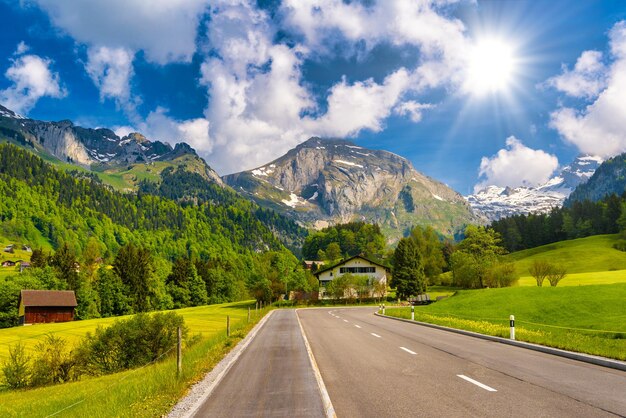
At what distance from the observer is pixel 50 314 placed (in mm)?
82062

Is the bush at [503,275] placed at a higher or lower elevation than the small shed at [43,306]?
higher

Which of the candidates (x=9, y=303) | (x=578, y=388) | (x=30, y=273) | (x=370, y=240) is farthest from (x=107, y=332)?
(x=370, y=240)

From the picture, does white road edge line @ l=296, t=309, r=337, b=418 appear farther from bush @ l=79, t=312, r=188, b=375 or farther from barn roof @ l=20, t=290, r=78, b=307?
barn roof @ l=20, t=290, r=78, b=307

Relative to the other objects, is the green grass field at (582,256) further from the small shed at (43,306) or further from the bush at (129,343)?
the small shed at (43,306)

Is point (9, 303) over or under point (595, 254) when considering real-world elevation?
under

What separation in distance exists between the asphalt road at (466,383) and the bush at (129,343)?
16.1 meters

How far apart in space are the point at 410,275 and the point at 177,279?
207 ft

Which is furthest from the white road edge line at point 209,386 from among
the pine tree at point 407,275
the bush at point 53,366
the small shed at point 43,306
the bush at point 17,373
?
the small shed at point 43,306

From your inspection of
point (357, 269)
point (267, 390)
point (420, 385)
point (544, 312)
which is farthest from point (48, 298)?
point (420, 385)

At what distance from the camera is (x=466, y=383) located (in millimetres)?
10102

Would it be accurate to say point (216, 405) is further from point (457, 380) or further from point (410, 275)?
point (410, 275)

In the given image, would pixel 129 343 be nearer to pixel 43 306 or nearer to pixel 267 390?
pixel 267 390

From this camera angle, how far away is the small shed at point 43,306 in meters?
80.4

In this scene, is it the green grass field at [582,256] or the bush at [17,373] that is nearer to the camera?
the bush at [17,373]
